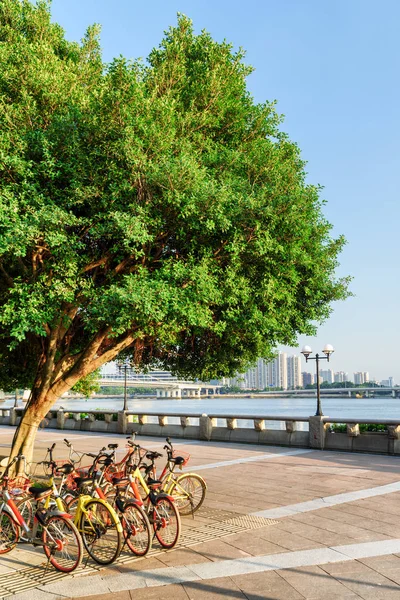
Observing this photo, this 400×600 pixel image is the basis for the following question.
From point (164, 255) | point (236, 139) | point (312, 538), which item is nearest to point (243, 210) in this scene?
point (164, 255)

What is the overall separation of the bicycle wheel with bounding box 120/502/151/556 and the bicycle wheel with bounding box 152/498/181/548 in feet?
1.38

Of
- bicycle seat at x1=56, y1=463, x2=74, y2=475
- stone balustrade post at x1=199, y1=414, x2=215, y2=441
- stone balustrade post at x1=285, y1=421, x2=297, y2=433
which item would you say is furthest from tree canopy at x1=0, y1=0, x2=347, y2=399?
stone balustrade post at x1=199, y1=414, x2=215, y2=441

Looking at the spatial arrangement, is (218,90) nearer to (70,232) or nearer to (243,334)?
(70,232)

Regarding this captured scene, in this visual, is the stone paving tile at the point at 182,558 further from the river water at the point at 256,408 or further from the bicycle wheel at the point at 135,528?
the river water at the point at 256,408

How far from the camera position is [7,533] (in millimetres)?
8078

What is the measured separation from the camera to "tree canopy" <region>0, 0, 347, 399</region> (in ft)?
33.7

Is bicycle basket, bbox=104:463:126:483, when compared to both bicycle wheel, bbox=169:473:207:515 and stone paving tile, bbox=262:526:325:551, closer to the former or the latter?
Result: bicycle wheel, bbox=169:473:207:515

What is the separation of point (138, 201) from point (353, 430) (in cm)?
1316

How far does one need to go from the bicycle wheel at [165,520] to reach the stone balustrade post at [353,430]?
1323cm

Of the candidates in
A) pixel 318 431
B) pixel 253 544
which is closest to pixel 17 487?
pixel 253 544

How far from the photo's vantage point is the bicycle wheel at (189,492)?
9.66 meters

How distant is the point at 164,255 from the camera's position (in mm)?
12367

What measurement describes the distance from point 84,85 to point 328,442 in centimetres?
1519

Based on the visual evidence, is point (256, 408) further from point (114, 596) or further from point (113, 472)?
point (114, 596)
